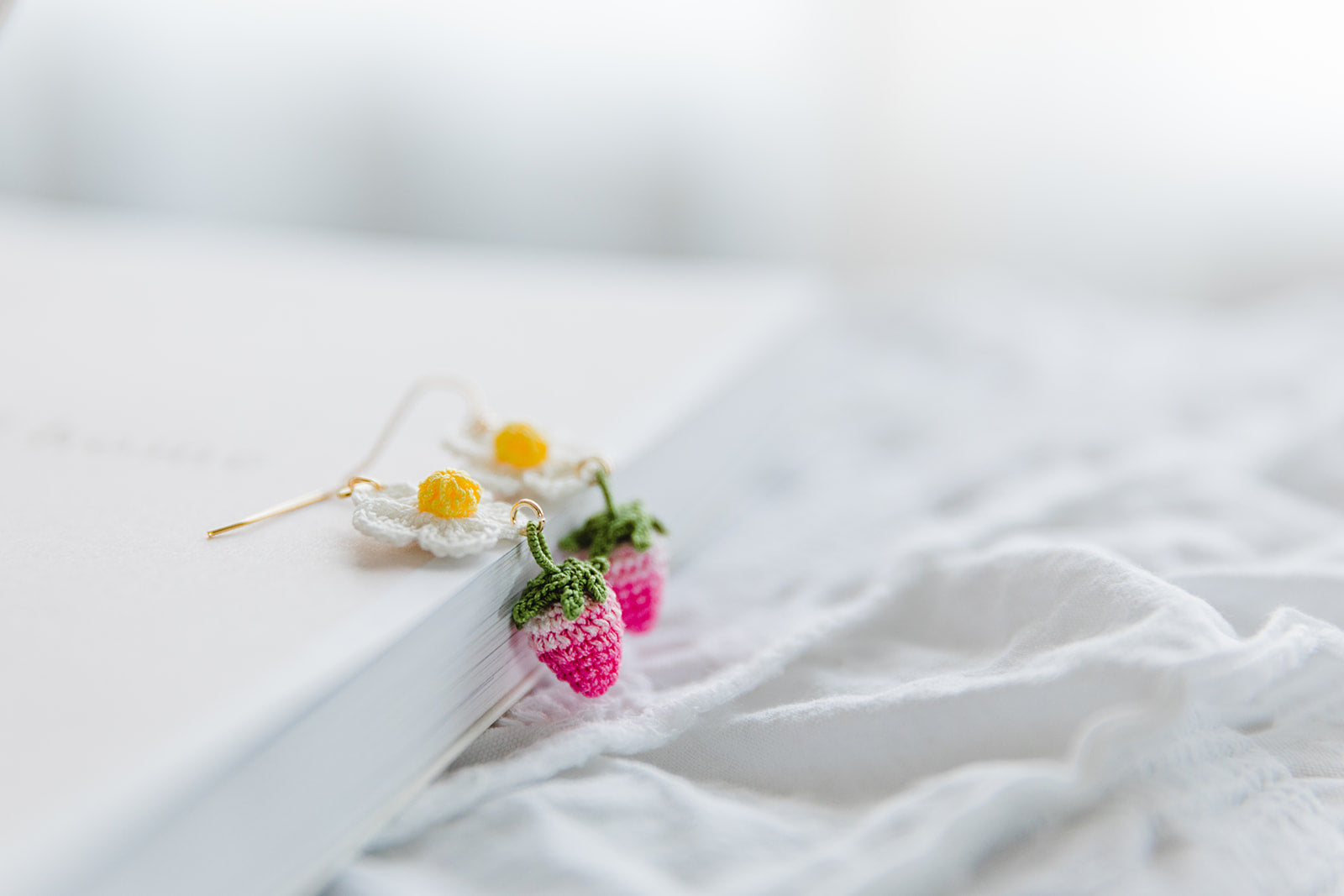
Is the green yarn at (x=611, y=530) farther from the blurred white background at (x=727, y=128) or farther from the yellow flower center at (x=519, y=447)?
the blurred white background at (x=727, y=128)

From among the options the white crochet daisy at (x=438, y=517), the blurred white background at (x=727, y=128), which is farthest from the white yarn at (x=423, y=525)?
the blurred white background at (x=727, y=128)

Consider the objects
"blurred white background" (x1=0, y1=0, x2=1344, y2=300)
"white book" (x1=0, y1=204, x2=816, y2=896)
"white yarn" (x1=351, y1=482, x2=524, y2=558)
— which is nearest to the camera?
"white book" (x1=0, y1=204, x2=816, y2=896)

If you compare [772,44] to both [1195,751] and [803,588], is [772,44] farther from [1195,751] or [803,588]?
[1195,751]

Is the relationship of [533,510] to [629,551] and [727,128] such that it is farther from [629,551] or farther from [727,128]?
[727,128]

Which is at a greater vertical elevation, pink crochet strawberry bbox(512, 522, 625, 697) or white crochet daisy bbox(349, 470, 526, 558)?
white crochet daisy bbox(349, 470, 526, 558)

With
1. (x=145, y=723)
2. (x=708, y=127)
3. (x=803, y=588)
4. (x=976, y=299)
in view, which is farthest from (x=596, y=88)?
(x=145, y=723)

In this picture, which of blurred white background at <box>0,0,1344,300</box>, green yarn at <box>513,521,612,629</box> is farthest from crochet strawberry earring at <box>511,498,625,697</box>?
blurred white background at <box>0,0,1344,300</box>

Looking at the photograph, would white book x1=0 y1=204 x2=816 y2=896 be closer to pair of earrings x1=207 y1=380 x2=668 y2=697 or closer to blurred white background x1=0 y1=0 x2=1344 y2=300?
pair of earrings x1=207 y1=380 x2=668 y2=697
